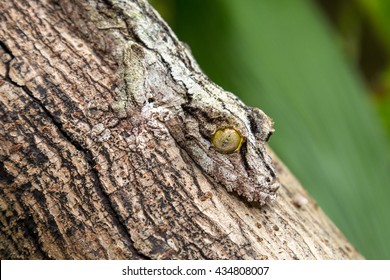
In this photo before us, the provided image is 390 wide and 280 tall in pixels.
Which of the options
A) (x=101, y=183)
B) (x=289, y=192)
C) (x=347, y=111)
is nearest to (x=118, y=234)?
(x=101, y=183)

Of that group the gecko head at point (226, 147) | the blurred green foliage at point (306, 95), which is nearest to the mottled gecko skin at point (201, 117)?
the gecko head at point (226, 147)

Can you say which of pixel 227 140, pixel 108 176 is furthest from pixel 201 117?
pixel 108 176

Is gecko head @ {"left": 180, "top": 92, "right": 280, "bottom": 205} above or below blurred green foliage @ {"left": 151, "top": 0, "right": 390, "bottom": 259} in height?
below

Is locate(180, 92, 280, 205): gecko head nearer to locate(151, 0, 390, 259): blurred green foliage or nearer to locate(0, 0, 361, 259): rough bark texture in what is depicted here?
locate(0, 0, 361, 259): rough bark texture

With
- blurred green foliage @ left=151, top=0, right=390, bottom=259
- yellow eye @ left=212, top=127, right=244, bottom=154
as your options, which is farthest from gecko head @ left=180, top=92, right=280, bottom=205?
blurred green foliage @ left=151, top=0, right=390, bottom=259

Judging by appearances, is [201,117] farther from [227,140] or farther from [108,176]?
[108,176]

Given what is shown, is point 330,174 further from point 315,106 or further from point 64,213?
point 64,213
